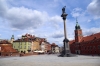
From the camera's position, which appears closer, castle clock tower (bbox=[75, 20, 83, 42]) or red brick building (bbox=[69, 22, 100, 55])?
red brick building (bbox=[69, 22, 100, 55])

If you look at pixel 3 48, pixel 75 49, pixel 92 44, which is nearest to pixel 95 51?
pixel 92 44

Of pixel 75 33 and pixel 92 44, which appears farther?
pixel 75 33

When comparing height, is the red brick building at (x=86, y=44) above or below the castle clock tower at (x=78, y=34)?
below

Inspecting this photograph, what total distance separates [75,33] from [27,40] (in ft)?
97.9

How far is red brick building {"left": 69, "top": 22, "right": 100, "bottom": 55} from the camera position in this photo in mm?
62700

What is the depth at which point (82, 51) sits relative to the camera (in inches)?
2987

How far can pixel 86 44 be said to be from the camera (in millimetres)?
71875

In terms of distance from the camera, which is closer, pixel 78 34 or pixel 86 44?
pixel 86 44

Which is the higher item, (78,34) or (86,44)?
(78,34)

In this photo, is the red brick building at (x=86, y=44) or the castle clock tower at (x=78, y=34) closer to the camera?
the red brick building at (x=86, y=44)

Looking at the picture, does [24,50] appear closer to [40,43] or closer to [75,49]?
[40,43]

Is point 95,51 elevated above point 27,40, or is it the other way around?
point 27,40

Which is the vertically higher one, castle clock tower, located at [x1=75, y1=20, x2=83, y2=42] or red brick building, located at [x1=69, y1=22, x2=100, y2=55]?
castle clock tower, located at [x1=75, y1=20, x2=83, y2=42]

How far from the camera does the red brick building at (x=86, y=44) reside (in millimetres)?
62700
